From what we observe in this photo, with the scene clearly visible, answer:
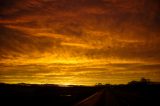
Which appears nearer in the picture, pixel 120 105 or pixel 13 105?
pixel 13 105

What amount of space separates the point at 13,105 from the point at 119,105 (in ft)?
37.9

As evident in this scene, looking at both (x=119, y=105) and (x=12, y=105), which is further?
(x=119, y=105)

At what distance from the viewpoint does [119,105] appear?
1486 inches

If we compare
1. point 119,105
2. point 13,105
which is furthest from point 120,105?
point 13,105

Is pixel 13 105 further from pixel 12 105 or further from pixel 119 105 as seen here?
pixel 119 105

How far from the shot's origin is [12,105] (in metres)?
32.2

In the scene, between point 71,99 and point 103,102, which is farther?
point 71,99

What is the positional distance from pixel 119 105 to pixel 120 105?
0.35ft

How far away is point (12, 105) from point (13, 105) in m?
0.14

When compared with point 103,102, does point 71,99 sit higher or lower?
higher

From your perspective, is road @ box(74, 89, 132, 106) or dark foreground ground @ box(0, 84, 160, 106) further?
road @ box(74, 89, 132, 106)

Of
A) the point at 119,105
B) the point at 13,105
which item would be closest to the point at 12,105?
the point at 13,105

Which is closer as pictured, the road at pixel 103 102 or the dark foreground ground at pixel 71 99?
the dark foreground ground at pixel 71 99

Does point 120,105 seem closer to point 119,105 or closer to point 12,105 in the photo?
point 119,105
